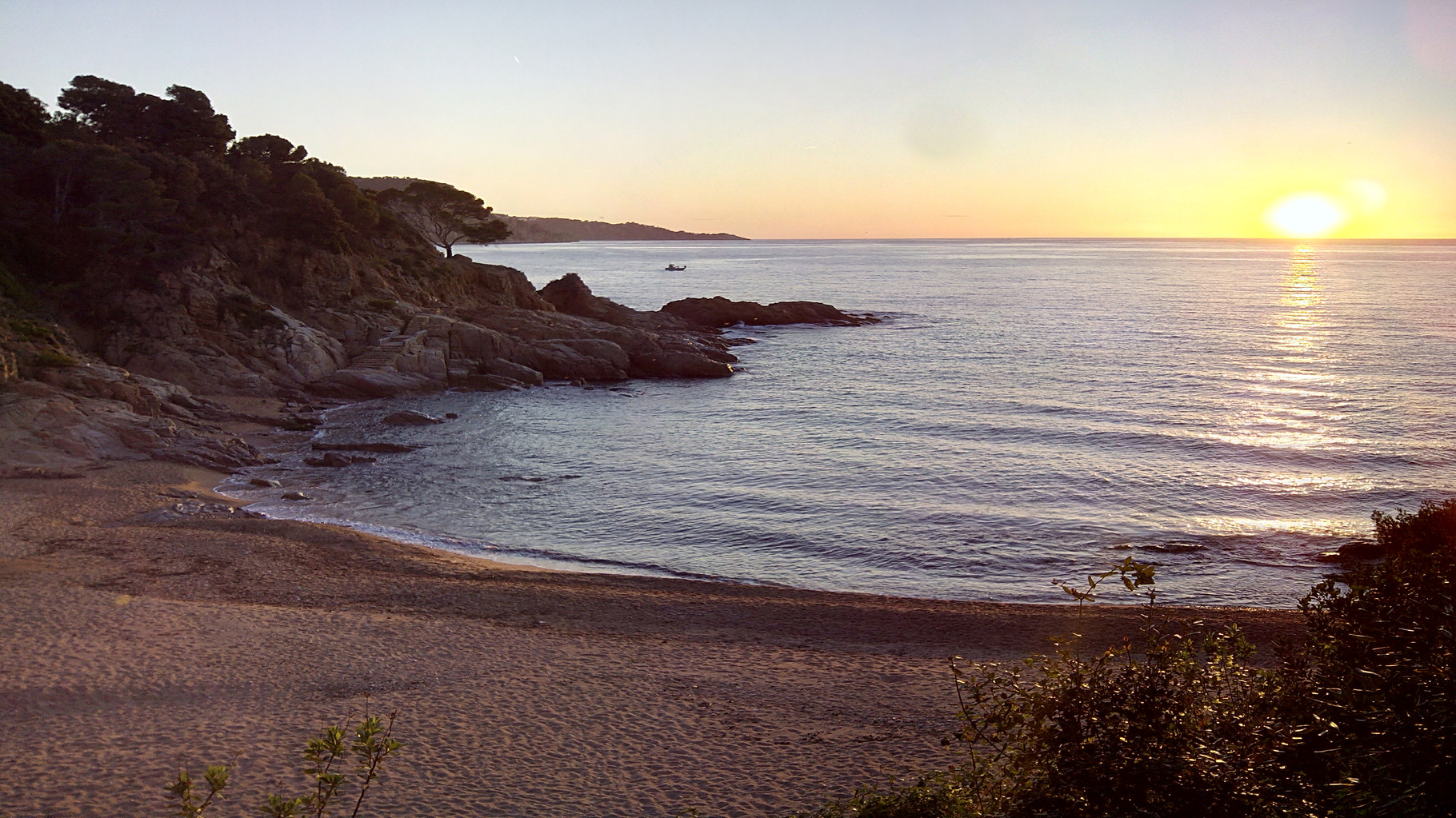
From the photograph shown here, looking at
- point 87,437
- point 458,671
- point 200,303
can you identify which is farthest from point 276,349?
point 458,671

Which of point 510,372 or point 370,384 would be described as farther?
point 510,372

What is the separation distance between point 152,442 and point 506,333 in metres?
26.9

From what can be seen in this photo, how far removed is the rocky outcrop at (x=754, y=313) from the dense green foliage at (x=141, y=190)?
28785 millimetres

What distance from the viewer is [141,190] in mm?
44281

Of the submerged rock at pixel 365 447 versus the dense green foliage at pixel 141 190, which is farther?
the dense green foliage at pixel 141 190

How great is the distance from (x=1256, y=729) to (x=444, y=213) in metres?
75.5

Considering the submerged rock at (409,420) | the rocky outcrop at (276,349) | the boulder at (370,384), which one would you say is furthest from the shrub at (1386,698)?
the boulder at (370,384)

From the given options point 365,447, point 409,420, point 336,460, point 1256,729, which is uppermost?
point 1256,729

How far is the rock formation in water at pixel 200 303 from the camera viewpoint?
32688 millimetres

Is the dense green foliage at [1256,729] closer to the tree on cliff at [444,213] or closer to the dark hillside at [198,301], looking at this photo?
the dark hillside at [198,301]

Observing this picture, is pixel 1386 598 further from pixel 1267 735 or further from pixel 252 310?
pixel 252 310

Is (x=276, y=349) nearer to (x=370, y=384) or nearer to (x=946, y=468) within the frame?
(x=370, y=384)

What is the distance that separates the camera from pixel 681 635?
18.5 meters

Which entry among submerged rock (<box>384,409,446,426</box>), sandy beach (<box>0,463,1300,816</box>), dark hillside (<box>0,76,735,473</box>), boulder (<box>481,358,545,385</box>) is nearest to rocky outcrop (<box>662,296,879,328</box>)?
dark hillside (<box>0,76,735,473</box>)
